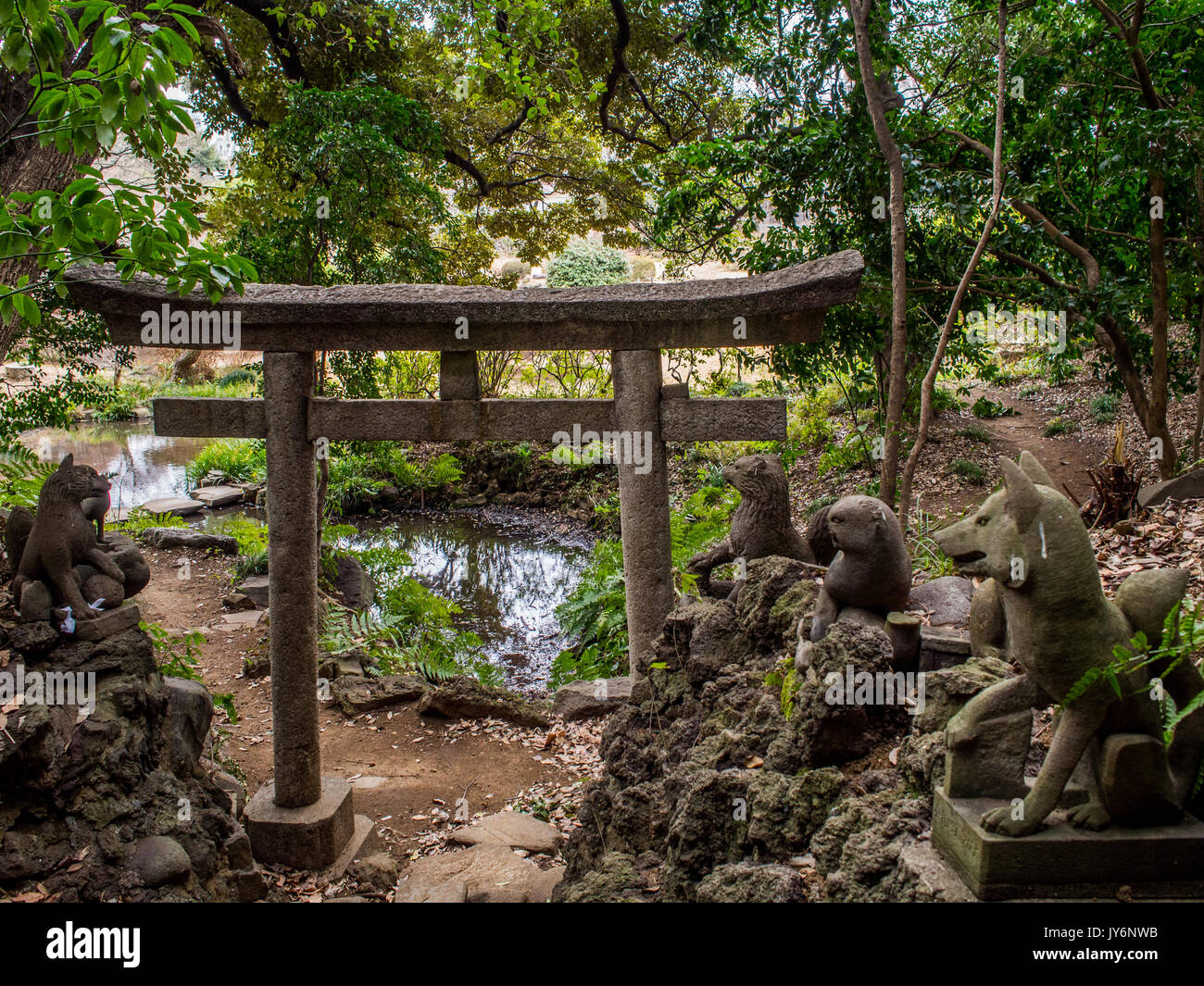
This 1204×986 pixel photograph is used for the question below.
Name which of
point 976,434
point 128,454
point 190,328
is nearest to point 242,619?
point 190,328

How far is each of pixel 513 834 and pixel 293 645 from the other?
6.09ft

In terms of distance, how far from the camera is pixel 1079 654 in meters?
2.09

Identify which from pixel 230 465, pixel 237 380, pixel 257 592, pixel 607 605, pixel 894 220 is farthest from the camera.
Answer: pixel 237 380

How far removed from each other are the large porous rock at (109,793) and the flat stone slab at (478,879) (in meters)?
1.04

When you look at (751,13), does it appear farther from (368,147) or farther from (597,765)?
(597,765)

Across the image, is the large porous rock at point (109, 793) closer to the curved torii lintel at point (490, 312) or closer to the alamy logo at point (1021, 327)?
the curved torii lintel at point (490, 312)

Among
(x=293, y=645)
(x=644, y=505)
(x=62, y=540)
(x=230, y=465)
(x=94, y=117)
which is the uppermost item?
(x=94, y=117)

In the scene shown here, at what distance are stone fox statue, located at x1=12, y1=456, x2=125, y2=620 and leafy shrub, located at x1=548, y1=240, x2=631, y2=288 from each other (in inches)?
650

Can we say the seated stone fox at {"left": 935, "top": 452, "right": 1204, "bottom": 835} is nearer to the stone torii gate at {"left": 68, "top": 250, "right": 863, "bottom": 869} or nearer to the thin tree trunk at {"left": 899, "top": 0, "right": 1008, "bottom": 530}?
the stone torii gate at {"left": 68, "top": 250, "right": 863, "bottom": 869}

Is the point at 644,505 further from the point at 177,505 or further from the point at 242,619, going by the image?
the point at 177,505

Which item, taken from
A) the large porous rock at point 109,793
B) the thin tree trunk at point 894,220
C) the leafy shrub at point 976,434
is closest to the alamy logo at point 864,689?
the thin tree trunk at point 894,220

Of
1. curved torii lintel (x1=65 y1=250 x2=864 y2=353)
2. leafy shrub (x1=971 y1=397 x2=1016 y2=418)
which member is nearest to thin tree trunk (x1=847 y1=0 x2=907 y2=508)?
curved torii lintel (x1=65 y1=250 x2=864 y2=353)

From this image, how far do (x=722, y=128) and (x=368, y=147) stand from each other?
20.1ft

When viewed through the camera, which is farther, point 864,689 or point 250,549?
point 250,549
